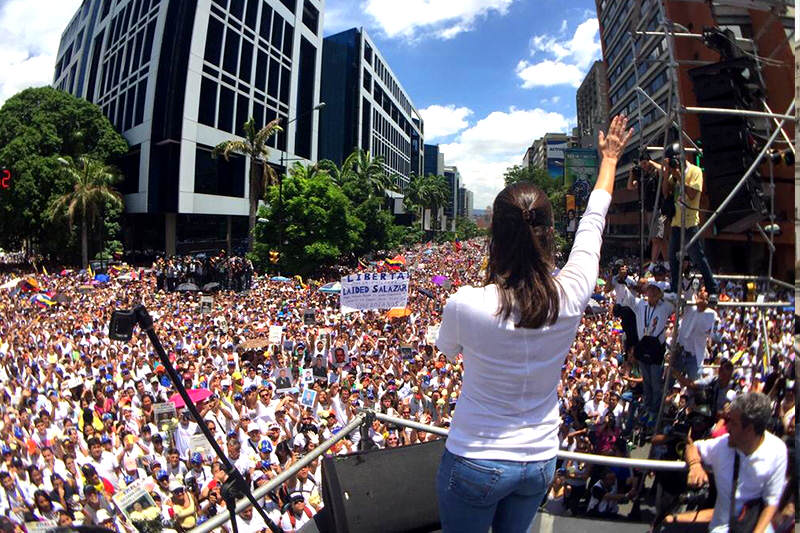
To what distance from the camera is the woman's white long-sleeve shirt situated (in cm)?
139

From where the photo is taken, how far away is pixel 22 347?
11.9 metres

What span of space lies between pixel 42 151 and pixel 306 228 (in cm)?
1981

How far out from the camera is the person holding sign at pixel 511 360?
54.7 inches

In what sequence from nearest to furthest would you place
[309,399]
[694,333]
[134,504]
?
1. [694,333]
2. [134,504]
3. [309,399]

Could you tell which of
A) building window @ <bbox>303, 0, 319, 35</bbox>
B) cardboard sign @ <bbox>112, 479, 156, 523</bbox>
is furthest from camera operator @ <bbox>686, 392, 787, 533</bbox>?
building window @ <bbox>303, 0, 319, 35</bbox>

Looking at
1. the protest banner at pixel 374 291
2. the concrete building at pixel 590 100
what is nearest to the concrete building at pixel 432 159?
the concrete building at pixel 590 100

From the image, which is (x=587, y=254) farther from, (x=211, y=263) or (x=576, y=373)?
(x=211, y=263)

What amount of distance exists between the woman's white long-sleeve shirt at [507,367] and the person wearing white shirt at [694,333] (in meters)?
2.88

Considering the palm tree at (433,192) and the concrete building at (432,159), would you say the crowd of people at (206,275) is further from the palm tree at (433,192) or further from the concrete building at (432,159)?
the concrete building at (432,159)

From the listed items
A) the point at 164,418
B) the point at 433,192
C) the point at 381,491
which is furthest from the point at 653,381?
the point at 433,192

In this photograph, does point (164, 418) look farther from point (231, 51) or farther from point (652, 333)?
point (231, 51)

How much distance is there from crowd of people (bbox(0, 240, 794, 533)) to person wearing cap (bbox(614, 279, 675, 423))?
0.03 metres

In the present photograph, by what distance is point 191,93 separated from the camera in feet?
115

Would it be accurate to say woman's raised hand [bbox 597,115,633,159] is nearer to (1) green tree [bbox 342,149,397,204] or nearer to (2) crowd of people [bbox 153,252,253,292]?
(2) crowd of people [bbox 153,252,253,292]
